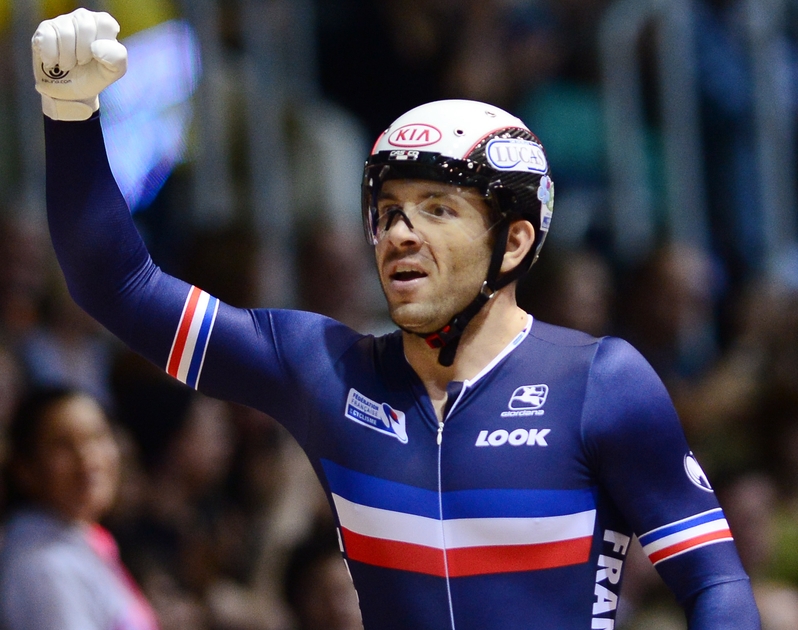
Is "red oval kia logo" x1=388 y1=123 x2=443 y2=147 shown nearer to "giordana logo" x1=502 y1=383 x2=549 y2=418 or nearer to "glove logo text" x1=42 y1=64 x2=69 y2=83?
"giordana logo" x1=502 y1=383 x2=549 y2=418

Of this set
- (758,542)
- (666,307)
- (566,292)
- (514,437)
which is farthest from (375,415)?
(666,307)

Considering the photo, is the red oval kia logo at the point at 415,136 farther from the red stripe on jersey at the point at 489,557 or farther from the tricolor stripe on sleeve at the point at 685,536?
the tricolor stripe on sleeve at the point at 685,536

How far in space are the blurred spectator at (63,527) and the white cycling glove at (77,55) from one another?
2.28 metres

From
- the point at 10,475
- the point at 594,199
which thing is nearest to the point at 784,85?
the point at 594,199

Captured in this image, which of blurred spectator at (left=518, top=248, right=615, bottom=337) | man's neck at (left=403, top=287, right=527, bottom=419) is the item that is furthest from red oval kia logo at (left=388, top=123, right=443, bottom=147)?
blurred spectator at (left=518, top=248, right=615, bottom=337)

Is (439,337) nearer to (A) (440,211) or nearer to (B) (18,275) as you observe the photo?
(A) (440,211)

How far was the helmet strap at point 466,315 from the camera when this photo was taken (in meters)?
3.99

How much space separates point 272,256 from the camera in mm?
8156

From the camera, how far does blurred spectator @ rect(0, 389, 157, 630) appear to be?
5.32 meters

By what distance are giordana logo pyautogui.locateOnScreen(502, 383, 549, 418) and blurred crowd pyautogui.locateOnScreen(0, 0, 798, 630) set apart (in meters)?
2.73

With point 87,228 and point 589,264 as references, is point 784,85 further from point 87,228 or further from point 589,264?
point 87,228

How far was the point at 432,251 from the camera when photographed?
3.94 metres

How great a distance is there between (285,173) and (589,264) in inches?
78.0

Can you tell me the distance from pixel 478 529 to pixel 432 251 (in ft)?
2.54
